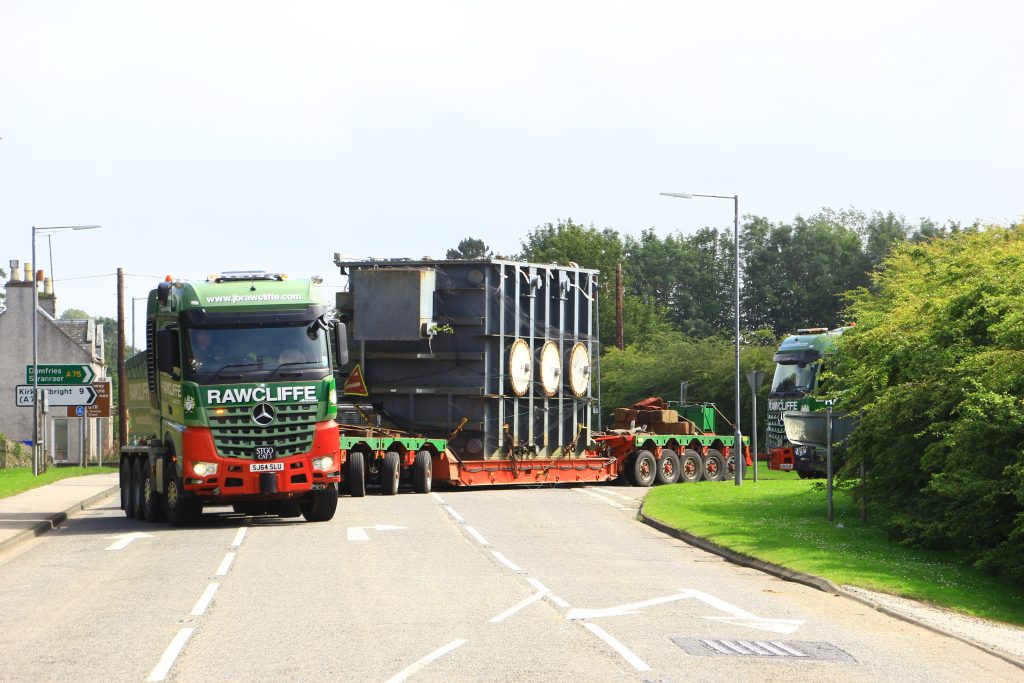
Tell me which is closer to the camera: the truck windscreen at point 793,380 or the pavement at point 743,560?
the pavement at point 743,560

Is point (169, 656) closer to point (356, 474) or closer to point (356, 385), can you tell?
point (356, 474)

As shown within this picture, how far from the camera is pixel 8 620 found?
1273 cm

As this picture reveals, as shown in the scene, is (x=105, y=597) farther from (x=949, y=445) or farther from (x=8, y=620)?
(x=949, y=445)

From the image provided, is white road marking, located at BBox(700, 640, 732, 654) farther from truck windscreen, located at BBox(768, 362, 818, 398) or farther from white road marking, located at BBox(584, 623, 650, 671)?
truck windscreen, located at BBox(768, 362, 818, 398)

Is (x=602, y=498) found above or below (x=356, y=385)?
below

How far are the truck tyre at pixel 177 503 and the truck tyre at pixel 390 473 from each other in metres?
6.72

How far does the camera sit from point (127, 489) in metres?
26.6

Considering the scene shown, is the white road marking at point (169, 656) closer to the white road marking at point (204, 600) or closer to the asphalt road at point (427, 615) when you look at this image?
the asphalt road at point (427, 615)

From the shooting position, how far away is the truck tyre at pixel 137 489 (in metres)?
25.4

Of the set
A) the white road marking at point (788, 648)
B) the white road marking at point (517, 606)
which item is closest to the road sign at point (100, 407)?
the white road marking at point (517, 606)

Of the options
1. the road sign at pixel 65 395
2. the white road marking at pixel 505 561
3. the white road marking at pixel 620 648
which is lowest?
the white road marking at pixel 505 561

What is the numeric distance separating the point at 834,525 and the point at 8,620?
46.6 ft

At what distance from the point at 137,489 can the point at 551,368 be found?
39.1 feet

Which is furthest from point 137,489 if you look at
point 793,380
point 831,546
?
point 793,380
